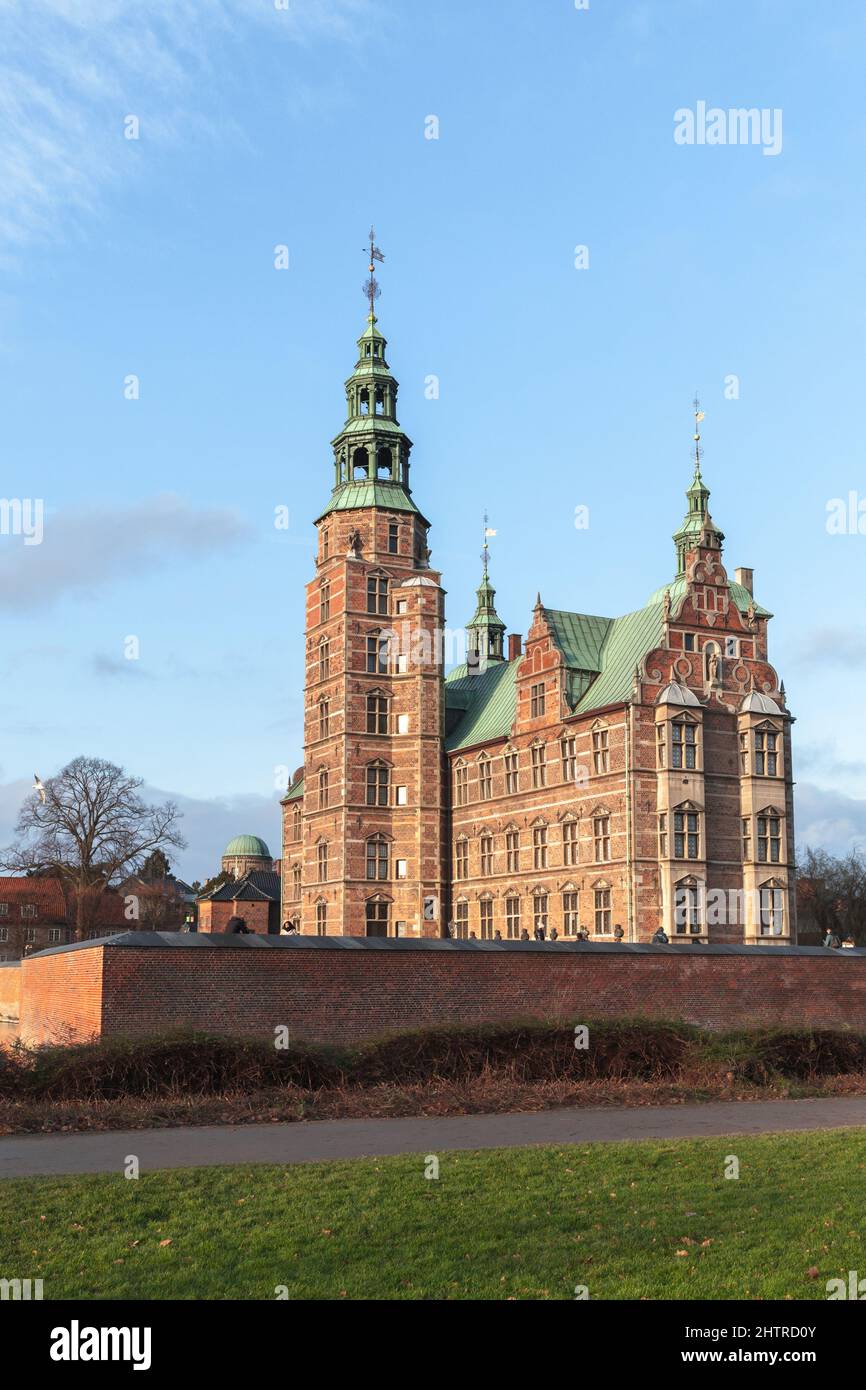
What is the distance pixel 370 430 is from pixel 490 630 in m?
28.8

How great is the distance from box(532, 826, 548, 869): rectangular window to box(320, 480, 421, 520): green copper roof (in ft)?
59.1

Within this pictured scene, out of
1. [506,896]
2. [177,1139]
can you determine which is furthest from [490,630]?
[177,1139]

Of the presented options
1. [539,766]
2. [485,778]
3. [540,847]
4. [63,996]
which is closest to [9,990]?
[63,996]

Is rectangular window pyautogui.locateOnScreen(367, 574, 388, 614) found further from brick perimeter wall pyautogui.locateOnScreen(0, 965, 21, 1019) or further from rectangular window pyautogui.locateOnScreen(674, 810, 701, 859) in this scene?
brick perimeter wall pyautogui.locateOnScreen(0, 965, 21, 1019)

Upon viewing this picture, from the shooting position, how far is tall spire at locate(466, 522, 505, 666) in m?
92.5

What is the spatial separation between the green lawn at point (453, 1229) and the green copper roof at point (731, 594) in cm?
4242

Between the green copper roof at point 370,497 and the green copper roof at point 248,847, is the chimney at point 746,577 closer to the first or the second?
the green copper roof at point 370,497

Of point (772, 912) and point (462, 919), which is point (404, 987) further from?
point (462, 919)

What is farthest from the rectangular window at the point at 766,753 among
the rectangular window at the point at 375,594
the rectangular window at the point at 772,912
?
the rectangular window at the point at 375,594

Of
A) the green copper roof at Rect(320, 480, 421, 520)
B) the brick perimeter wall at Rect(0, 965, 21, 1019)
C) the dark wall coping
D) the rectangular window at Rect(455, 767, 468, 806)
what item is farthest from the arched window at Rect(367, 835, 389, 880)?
the dark wall coping

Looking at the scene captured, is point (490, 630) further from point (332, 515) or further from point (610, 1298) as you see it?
point (610, 1298)

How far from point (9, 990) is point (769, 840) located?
28.3 meters

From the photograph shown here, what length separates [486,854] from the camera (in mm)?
60875

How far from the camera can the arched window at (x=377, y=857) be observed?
62.7 meters
